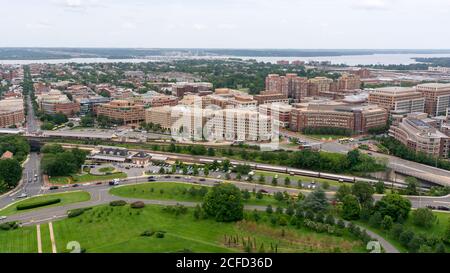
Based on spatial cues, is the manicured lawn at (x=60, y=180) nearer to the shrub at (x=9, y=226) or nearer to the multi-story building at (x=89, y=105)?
the shrub at (x=9, y=226)

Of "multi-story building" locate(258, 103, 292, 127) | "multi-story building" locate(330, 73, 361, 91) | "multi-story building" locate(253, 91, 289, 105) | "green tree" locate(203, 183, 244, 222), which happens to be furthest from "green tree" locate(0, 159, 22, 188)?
"multi-story building" locate(330, 73, 361, 91)

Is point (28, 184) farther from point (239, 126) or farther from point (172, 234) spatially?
point (239, 126)

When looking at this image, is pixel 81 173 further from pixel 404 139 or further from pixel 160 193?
pixel 404 139

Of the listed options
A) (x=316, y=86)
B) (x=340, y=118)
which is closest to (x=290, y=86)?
(x=316, y=86)

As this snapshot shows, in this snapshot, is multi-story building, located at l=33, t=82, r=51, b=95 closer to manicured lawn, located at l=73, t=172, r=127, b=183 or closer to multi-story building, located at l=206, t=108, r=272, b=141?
multi-story building, located at l=206, t=108, r=272, b=141

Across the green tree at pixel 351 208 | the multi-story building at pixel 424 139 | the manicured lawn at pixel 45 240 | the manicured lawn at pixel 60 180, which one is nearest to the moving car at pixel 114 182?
Answer: the manicured lawn at pixel 60 180

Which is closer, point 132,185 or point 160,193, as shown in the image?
point 160,193
